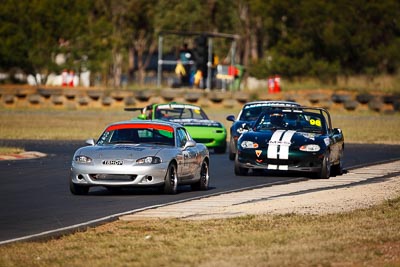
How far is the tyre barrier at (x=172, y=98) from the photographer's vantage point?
52562mm

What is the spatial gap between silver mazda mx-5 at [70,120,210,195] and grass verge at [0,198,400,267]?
3.27m

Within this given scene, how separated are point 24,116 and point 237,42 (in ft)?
140

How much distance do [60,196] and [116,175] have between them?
897mm

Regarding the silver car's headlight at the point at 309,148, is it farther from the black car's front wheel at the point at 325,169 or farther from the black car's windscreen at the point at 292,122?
the black car's windscreen at the point at 292,122

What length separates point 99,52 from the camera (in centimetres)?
7025

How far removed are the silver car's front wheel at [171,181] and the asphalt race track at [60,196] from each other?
14 cm

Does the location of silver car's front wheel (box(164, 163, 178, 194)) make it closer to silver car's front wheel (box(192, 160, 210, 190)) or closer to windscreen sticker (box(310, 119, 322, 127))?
silver car's front wheel (box(192, 160, 210, 190))

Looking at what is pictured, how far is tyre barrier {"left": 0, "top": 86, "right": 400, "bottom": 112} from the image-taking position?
52562 mm

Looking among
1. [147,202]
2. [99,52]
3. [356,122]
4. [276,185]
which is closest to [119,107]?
[356,122]

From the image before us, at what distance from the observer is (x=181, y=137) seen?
19766 millimetres

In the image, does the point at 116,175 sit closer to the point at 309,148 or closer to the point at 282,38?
the point at 309,148

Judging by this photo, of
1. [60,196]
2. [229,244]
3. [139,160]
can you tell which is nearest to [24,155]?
[60,196]

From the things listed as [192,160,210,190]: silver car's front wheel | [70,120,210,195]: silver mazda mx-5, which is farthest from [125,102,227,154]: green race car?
[70,120,210,195]: silver mazda mx-5

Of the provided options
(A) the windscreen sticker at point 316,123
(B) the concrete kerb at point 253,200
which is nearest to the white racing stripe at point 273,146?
(B) the concrete kerb at point 253,200
